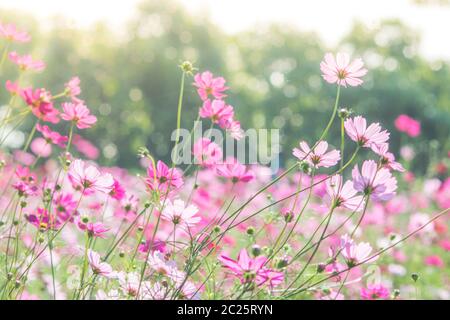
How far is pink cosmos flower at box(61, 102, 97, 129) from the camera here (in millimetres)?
1173

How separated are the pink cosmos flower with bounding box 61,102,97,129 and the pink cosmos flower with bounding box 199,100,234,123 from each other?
22cm

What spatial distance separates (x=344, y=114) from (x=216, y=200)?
1.63 meters

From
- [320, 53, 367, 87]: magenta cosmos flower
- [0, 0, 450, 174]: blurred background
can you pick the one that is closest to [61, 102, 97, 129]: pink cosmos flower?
[320, 53, 367, 87]: magenta cosmos flower

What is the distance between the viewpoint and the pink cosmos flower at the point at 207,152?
115cm

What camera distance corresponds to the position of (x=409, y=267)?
327 cm

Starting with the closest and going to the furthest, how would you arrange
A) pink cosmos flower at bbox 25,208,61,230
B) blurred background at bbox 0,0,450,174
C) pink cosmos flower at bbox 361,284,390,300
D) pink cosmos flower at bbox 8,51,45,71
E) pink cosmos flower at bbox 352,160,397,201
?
pink cosmos flower at bbox 352,160,397,201, pink cosmos flower at bbox 25,208,61,230, pink cosmos flower at bbox 361,284,390,300, pink cosmos flower at bbox 8,51,45,71, blurred background at bbox 0,0,450,174

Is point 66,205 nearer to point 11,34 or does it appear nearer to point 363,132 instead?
point 11,34

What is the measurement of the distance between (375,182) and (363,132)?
0.08 meters

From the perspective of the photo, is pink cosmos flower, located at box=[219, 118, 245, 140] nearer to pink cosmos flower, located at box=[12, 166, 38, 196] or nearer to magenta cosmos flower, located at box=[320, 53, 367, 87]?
magenta cosmos flower, located at box=[320, 53, 367, 87]

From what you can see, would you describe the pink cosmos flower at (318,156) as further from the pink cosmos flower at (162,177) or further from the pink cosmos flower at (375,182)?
the pink cosmos flower at (162,177)

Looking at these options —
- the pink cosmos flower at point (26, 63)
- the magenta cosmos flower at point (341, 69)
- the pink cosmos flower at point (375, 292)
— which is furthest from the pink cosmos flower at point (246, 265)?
the pink cosmos flower at point (26, 63)

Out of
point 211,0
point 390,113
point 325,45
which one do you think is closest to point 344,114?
point 390,113
